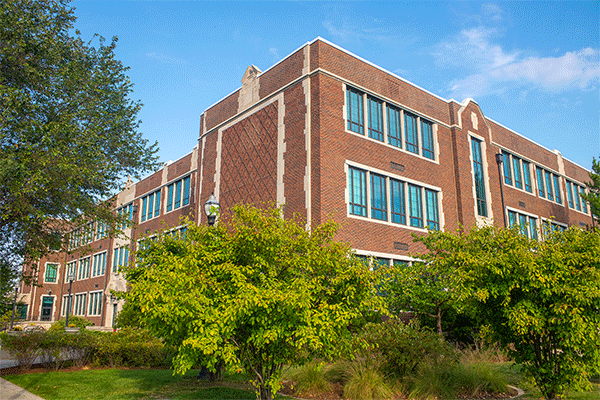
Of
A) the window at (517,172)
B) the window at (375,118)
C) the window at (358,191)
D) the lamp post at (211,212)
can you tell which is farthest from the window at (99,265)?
the window at (517,172)

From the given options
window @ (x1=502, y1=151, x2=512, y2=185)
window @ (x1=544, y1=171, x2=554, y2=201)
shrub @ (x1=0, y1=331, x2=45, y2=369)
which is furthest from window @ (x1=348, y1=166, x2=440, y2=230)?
window @ (x1=544, y1=171, x2=554, y2=201)

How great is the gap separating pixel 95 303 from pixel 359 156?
32388mm

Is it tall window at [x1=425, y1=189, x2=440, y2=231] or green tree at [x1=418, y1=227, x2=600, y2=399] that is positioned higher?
tall window at [x1=425, y1=189, x2=440, y2=231]

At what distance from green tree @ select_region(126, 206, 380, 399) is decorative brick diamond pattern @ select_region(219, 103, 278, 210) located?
42.7 ft

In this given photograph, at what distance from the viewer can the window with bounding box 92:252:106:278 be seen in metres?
42.4

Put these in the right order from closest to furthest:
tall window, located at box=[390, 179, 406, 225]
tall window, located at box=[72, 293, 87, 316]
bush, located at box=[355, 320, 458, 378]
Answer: bush, located at box=[355, 320, 458, 378], tall window, located at box=[390, 179, 406, 225], tall window, located at box=[72, 293, 87, 316]

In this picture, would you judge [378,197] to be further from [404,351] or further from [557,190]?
[557,190]

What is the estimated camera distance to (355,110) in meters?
21.2

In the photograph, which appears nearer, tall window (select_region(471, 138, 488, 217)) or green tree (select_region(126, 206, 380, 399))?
green tree (select_region(126, 206, 380, 399))

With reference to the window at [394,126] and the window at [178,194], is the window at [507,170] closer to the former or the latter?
the window at [394,126]

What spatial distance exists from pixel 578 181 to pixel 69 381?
38.5 meters

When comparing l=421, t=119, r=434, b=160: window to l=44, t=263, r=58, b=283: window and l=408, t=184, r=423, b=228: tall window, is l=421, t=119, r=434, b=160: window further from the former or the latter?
l=44, t=263, r=58, b=283: window

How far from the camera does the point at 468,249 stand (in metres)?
10.5

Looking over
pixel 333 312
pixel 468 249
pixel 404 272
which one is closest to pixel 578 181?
pixel 404 272
